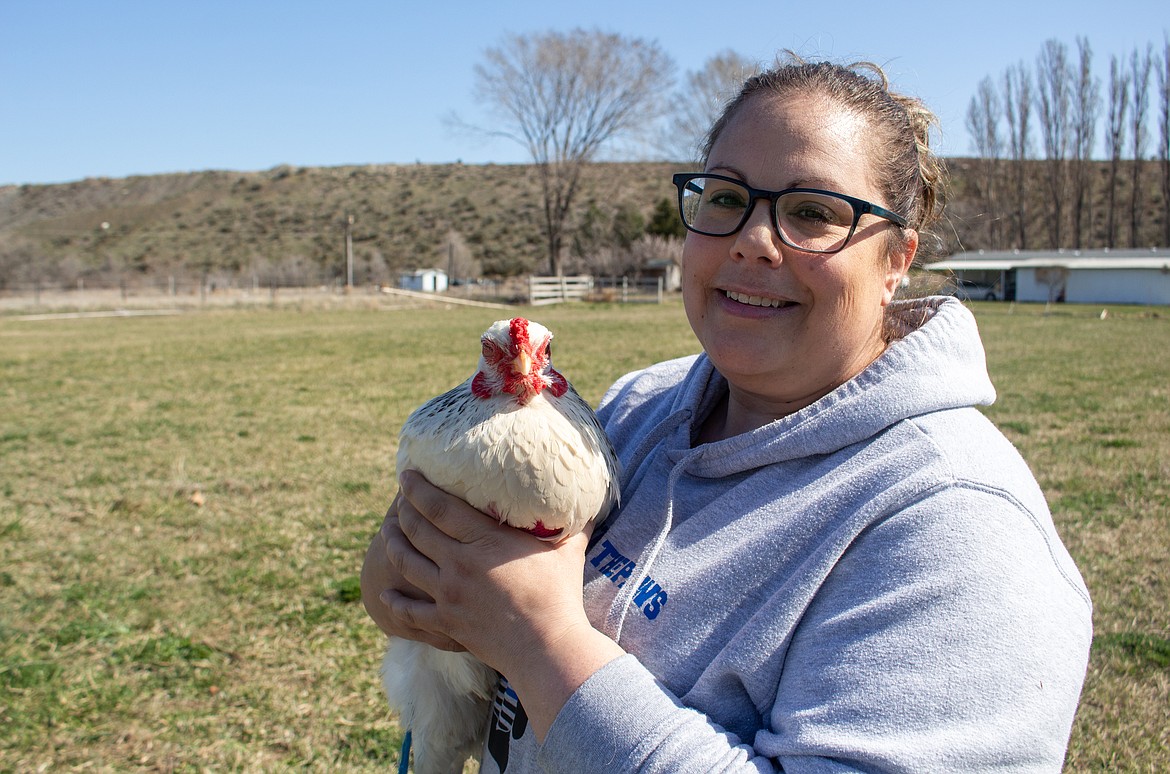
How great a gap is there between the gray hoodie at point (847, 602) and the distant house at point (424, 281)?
4453cm

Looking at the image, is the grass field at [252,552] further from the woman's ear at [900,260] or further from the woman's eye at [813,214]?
the woman's eye at [813,214]

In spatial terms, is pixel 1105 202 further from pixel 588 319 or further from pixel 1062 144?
pixel 588 319

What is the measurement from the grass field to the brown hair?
2.34m

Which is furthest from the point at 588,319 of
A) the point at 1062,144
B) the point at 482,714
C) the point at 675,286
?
the point at 1062,144

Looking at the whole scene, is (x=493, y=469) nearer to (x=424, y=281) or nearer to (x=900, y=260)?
(x=900, y=260)

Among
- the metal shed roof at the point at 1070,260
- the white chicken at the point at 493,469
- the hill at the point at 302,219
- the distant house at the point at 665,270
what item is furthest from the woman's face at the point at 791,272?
the hill at the point at 302,219

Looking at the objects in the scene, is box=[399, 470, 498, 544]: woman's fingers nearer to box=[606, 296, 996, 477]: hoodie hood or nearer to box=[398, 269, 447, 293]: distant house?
box=[606, 296, 996, 477]: hoodie hood

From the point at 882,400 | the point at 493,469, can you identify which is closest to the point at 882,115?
the point at 882,400

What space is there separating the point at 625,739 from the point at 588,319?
74.8 feet

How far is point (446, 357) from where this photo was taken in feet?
44.9

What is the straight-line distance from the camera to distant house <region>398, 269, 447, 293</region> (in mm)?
45062

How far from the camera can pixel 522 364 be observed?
1581 millimetres

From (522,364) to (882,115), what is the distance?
0.78 meters

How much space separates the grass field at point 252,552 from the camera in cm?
297
